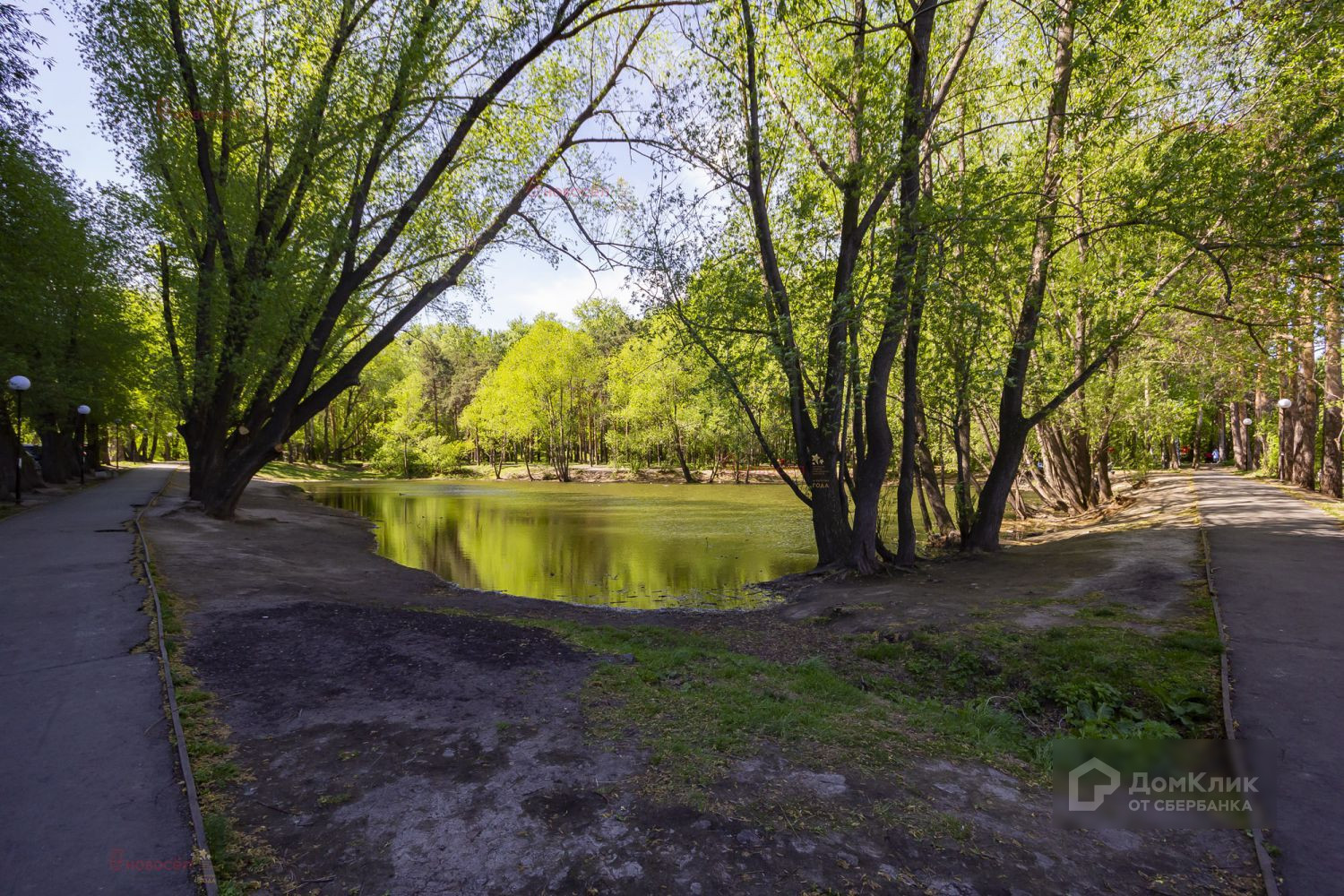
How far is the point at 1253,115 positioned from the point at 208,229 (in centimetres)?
2014

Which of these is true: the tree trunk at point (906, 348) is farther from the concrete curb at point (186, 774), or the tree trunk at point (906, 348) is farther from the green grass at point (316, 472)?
the green grass at point (316, 472)

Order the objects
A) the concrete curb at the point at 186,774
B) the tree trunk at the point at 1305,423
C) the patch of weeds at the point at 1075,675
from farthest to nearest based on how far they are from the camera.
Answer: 1. the tree trunk at the point at 1305,423
2. the patch of weeds at the point at 1075,675
3. the concrete curb at the point at 186,774

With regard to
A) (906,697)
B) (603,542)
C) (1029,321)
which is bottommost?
(603,542)

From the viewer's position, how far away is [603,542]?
18266 mm

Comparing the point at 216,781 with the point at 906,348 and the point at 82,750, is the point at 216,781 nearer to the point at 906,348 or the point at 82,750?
the point at 82,750

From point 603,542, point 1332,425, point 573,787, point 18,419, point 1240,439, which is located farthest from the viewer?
point 1240,439

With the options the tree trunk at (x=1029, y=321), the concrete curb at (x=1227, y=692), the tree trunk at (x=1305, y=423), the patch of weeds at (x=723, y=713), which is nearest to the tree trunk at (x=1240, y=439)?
the tree trunk at (x=1305, y=423)

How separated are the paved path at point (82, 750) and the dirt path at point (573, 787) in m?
0.35

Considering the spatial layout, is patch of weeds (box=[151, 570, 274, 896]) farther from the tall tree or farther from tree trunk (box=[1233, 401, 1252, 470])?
tree trunk (box=[1233, 401, 1252, 470])

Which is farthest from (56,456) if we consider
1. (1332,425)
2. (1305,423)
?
(1305,423)

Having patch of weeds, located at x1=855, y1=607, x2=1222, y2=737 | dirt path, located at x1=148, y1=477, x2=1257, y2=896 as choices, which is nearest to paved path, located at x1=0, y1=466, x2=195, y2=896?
dirt path, located at x1=148, y1=477, x2=1257, y2=896

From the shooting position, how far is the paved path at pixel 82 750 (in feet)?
8.14
